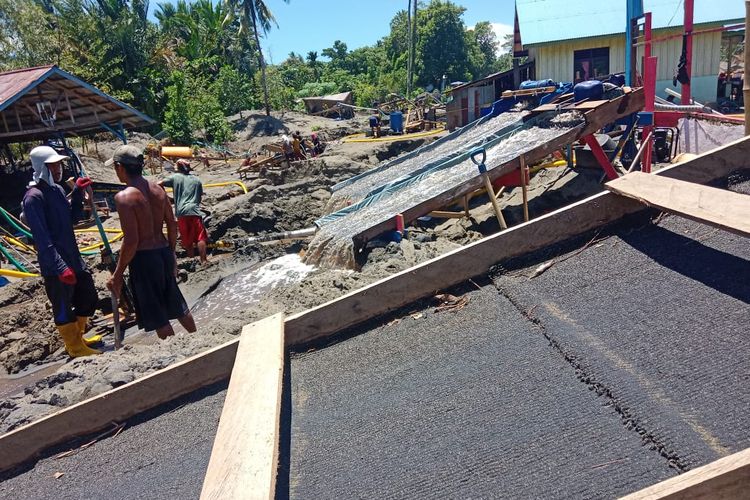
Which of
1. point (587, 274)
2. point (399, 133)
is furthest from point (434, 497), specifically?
point (399, 133)

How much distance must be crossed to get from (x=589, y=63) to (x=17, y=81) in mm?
16962

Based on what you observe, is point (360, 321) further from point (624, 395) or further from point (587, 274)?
point (624, 395)

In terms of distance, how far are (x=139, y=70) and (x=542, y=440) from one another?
3069cm

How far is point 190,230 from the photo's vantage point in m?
8.12

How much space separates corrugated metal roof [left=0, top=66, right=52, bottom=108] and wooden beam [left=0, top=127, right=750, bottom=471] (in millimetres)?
8355

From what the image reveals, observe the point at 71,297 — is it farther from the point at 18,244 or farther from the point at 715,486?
the point at 715,486

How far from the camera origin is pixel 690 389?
161 centimetres

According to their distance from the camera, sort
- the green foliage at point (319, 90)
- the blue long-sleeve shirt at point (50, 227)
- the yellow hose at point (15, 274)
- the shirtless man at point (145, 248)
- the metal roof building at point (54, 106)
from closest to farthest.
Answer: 1. the shirtless man at point (145, 248)
2. the blue long-sleeve shirt at point (50, 227)
3. the yellow hose at point (15, 274)
4. the metal roof building at point (54, 106)
5. the green foliage at point (319, 90)

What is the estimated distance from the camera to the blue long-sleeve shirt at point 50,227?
4516mm

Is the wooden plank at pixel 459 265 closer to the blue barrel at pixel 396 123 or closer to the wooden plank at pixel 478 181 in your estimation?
the wooden plank at pixel 478 181

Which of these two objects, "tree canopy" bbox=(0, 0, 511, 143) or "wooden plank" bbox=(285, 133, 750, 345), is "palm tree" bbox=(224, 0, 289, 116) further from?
"wooden plank" bbox=(285, 133, 750, 345)

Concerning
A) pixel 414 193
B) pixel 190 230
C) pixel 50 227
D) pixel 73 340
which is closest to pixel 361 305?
pixel 50 227

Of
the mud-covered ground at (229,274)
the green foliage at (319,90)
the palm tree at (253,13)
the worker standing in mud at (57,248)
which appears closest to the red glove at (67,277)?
the worker standing in mud at (57,248)

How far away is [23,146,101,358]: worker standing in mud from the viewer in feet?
14.9
